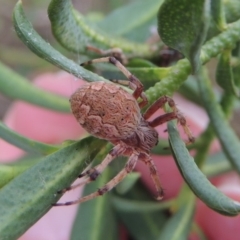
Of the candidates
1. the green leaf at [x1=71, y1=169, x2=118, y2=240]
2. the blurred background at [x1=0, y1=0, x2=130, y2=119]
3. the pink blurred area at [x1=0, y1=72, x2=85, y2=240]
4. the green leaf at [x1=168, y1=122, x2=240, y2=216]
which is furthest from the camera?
the blurred background at [x1=0, y1=0, x2=130, y2=119]

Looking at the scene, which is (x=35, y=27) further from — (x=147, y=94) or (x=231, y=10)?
(x=147, y=94)

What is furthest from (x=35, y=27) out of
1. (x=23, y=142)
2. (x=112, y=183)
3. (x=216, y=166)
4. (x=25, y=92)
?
(x=23, y=142)

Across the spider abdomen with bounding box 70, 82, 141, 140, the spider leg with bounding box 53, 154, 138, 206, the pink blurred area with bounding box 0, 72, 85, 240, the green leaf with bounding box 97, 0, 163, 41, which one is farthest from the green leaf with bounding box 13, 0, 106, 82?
the pink blurred area with bounding box 0, 72, 85, 240

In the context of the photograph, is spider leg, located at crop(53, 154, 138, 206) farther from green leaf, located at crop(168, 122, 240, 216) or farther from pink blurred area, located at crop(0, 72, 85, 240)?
pink blurred area, located at crop(0, 72, 85, 240)

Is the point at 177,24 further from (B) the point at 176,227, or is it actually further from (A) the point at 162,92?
(B) the point at 176,227

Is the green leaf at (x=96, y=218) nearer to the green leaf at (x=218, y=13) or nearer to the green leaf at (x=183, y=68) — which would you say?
the green leaf at (x=183, y=68)

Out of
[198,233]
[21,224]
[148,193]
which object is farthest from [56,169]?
[198,233]
